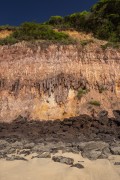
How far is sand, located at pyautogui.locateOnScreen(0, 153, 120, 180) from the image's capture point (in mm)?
8758

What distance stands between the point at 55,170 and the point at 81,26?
2575 centimetres

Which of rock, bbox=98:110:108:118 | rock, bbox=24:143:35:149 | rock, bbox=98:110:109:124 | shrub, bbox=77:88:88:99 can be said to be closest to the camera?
rock, bbox=24:143:35:149

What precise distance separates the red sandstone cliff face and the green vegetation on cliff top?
2127 mm

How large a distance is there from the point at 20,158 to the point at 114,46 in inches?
664

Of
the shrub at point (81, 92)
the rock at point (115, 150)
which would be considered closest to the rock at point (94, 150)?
the rock at point (115, 150)

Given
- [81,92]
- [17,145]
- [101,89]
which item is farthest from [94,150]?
[101,89]

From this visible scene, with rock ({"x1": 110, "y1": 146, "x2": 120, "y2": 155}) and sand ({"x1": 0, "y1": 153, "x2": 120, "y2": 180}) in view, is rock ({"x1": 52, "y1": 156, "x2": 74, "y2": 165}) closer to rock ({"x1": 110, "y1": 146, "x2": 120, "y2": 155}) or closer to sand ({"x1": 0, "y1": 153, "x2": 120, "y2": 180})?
sand ({"x1": 0, "y1": 153, "x2": 120, "y2": 180})

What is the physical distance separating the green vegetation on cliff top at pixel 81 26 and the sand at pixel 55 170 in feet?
53.5

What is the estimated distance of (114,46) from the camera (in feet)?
82.2

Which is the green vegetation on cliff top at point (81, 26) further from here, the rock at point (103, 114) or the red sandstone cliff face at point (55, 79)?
the rock at point (103, 114)

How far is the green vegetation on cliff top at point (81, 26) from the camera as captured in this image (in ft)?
91.5

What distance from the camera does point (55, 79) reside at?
2203 centimetres

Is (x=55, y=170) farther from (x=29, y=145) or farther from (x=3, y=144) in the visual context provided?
(x=3, y=144)

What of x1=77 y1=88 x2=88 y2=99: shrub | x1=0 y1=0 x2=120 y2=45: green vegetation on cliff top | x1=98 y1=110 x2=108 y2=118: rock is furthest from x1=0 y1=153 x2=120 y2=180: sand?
x1=0 y1=0 x2=120 y2=45: green vegetation on cliff top
